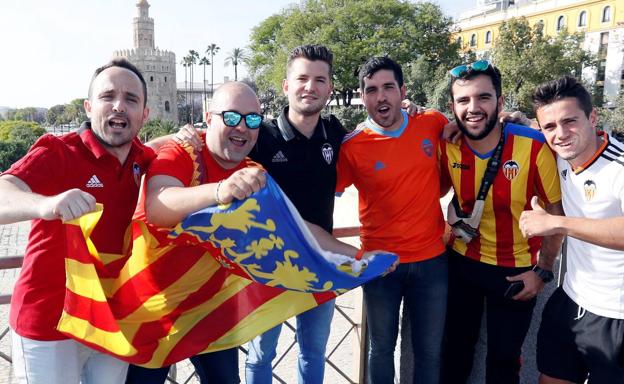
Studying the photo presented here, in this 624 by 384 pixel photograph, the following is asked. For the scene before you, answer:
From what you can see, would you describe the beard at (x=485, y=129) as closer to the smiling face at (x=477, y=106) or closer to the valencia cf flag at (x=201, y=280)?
the smiling face at (x=477, y=106)

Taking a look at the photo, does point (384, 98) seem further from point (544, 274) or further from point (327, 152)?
point (544, 274)

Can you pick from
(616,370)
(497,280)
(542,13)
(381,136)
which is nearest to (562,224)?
(497,280)

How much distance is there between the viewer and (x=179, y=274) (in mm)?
2807

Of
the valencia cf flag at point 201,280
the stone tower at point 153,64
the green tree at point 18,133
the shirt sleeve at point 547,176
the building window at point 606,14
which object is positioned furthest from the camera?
the stone tower at point 153,64

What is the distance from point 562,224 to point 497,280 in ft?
2.56

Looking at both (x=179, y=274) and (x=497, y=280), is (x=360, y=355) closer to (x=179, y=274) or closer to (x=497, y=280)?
(x=497, y=280)

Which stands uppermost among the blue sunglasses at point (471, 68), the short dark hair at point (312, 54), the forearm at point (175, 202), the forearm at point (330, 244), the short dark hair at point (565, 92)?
the short dark hair at point (312, 54)

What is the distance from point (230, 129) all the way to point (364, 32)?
3794cm

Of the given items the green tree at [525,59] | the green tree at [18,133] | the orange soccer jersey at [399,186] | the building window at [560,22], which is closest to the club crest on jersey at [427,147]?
the orange soccer jersey at [399,186]

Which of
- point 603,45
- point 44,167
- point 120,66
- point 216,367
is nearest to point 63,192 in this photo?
point 44,167

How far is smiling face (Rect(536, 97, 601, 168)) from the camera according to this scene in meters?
2.93

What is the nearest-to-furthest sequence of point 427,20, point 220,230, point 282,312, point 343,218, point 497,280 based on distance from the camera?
point 220,230 → point 282,312 → point 497,280 → point 343,218 → point 427,20

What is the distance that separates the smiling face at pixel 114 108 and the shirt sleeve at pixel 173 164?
267 mm

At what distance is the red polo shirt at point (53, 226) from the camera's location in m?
2.52
